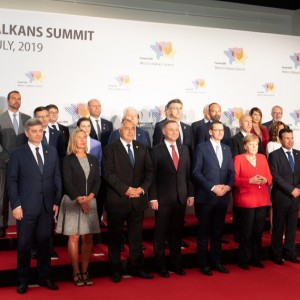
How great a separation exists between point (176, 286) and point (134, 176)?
114 cm

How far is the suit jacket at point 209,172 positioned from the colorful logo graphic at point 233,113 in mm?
2763

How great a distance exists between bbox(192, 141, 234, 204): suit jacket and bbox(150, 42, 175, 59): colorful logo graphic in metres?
2.61

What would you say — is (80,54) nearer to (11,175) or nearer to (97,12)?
(97,12)

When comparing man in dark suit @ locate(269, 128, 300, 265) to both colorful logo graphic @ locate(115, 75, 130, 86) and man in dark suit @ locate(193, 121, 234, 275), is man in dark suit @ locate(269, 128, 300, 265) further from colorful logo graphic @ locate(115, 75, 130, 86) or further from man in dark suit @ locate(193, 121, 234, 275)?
colorful logo graphic @ locate(115, 75, 130, 86)

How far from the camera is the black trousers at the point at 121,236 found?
16.3 feet

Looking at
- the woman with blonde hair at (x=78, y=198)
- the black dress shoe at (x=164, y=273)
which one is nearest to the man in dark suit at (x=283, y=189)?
the black dress shoe at (x=164, y=273)

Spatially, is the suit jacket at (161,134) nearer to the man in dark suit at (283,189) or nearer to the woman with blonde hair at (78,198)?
the man in dark suit at (283,189)

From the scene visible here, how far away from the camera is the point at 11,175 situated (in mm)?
4469

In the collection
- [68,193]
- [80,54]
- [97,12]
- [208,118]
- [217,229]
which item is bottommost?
[217,229]

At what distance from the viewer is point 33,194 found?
4.50m

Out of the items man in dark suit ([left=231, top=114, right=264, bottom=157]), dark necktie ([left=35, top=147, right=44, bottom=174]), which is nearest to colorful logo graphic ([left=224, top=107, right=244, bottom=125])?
man in dark suit ([left=231, top=114, right=264, bottom=157])

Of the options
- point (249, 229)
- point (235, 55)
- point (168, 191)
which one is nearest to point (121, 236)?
point (168, 191)

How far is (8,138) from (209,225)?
8.16 ft

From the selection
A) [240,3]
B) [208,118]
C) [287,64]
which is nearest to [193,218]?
[208,118]
